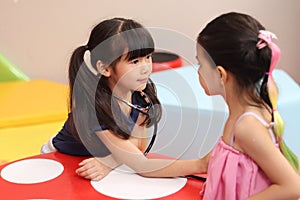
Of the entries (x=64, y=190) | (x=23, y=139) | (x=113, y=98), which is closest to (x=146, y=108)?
(x=113, y=98)

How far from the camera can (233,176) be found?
797mm

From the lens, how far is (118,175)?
99cm

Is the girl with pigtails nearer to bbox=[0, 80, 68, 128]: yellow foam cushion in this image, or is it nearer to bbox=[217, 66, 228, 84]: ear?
bbox=[217, 66, 228, 84]: ear

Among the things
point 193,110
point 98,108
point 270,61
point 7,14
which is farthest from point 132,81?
point 7,14

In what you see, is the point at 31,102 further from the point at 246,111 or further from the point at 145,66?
the point at 246,111

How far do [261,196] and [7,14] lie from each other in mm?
1635

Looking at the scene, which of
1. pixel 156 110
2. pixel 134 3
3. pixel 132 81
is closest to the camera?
pixel 132 81

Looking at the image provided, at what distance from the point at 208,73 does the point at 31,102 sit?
114 centimetres

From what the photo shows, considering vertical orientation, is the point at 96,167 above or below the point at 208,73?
below

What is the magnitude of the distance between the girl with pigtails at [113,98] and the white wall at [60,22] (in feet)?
3.92

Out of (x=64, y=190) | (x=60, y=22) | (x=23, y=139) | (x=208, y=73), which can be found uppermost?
(x=208, y=73)

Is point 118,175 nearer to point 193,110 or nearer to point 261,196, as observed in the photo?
point 261,196

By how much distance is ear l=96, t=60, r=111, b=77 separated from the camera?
0.96 m

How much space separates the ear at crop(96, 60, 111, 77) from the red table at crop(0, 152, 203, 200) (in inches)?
8.6
